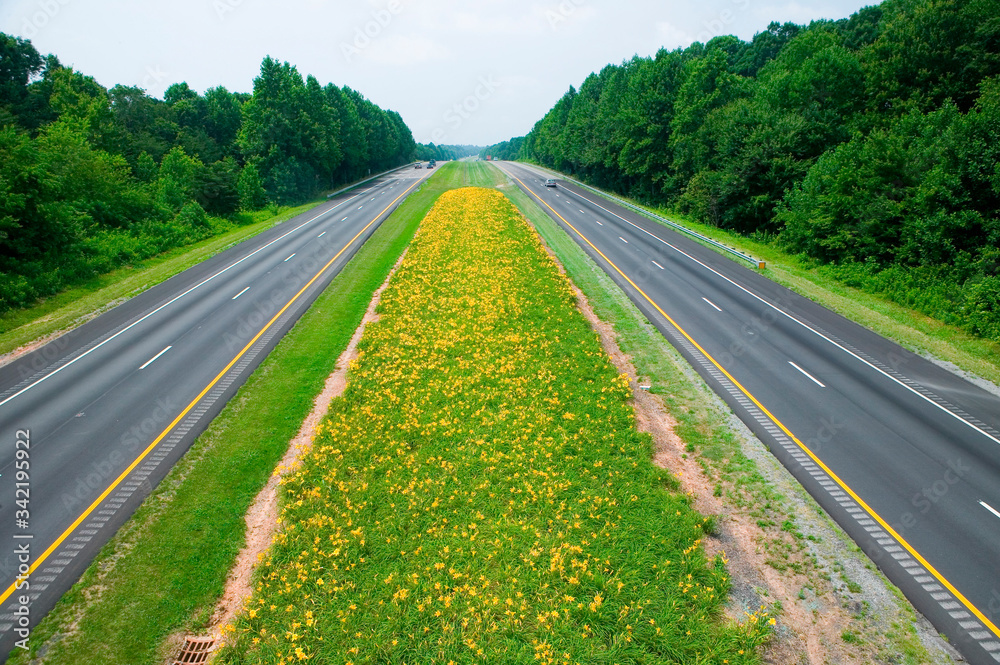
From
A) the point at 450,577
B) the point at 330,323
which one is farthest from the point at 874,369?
the point at 330,323

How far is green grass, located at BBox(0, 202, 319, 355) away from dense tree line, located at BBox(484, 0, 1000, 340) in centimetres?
4016

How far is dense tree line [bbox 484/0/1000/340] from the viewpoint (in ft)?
77.7

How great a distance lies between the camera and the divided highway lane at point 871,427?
9.72 meters

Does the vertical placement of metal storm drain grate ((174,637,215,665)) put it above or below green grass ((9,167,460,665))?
below

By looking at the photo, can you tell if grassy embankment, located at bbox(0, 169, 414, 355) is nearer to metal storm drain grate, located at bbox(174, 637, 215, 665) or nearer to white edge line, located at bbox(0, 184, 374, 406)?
white edge line, located at bbox(0, 184, 374, 406)

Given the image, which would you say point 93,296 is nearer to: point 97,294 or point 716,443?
point 97,294

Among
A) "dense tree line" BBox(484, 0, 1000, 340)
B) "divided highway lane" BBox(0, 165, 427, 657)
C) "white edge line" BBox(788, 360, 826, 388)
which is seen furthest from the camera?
"dense tree line" BBox(484, 0, 1000, 340)

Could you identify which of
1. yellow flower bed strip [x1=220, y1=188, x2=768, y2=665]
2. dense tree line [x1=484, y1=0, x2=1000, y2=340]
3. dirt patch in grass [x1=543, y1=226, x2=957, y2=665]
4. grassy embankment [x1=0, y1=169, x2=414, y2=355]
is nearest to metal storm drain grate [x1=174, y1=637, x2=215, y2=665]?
yellow flower bed strip [x1=220, y1=188, x2=768, y2=665]

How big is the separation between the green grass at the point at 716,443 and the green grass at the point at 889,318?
33.3 feet

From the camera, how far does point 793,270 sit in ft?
102

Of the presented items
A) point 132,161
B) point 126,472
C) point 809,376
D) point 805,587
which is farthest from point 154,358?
point 132,161

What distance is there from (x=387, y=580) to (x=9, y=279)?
28.6 metres

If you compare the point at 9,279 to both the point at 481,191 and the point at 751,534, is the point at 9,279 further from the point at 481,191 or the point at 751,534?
the point at 481,191

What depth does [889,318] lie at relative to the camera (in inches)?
898
